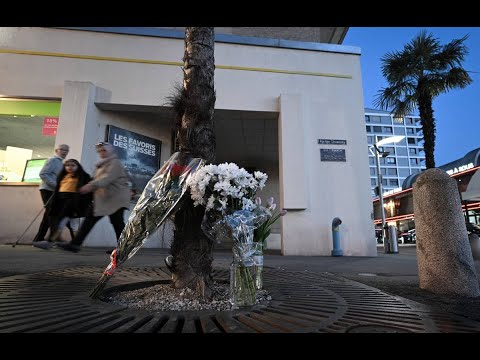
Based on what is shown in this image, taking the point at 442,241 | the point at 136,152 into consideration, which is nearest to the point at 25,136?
the point at 136,152

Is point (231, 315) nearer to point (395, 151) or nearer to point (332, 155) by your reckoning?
point (332, 155)

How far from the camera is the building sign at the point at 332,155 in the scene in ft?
26.4

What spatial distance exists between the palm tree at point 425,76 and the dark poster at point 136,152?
9.39 meters

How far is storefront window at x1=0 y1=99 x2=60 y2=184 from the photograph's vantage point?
769 cm

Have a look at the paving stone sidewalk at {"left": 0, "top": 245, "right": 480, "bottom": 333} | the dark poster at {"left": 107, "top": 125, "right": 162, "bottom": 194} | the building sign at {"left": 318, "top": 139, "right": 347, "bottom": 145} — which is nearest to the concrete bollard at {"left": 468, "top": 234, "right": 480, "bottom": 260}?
the building sign at {"left": 318, "top": 139, "right": 347, "bottom": 145}

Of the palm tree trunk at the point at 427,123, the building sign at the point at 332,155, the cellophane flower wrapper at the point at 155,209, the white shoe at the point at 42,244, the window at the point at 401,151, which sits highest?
the window at the point at 401,151

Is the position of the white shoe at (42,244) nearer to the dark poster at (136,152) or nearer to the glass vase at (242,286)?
the dark poster at (136,152)

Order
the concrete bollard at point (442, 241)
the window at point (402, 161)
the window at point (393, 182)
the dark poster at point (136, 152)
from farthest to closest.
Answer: the window at point (402, 161) → the window at point (393, 182) → the dark poster at point (136, 152) → the concrete bollard at point (442, 241)

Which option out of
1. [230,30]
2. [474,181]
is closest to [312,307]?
[230,30]

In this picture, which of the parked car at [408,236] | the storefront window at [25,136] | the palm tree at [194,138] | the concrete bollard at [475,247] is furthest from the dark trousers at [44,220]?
the parked car at [408,236]

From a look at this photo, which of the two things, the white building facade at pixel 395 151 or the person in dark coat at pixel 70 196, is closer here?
the person in dark coat at pixel 70 196
